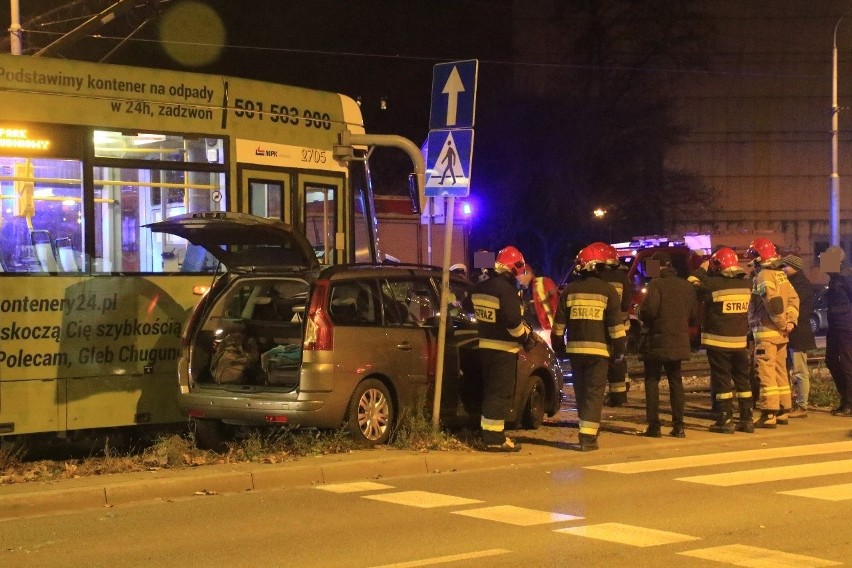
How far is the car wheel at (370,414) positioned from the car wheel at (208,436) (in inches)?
51.5

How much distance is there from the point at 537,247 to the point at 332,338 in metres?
32.7

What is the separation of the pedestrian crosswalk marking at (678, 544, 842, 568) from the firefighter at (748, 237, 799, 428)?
597 cm

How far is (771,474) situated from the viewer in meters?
9.34

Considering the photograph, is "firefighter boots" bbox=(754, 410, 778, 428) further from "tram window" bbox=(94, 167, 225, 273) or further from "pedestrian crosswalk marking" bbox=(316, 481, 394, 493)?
"tram window" bbox=(94, 167, 225, 273)

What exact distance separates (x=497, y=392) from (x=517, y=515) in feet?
8.66

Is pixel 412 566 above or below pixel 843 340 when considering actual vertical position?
below

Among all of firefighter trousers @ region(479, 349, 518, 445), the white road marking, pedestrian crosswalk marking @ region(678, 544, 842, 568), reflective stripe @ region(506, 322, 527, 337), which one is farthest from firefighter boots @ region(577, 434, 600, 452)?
the white road marking

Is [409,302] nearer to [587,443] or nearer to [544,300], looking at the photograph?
[587,443]

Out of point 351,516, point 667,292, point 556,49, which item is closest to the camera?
point 351,516

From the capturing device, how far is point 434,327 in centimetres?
1075

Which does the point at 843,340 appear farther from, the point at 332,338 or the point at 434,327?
the point at 332,338

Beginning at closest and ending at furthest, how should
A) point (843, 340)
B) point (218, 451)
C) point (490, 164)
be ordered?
point (218, 451)
point (843, 340)
point (490, 164)

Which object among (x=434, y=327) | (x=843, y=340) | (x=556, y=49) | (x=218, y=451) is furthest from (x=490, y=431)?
(x=556, y=49)

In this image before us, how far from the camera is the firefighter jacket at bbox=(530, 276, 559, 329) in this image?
15.3 meters
